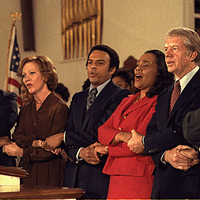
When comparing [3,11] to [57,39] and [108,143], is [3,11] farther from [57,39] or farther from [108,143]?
[108,143]

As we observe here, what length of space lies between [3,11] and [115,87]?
6068 millimetres

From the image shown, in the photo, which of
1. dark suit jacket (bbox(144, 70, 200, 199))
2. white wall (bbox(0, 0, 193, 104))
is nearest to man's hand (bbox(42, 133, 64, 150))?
dark suit jacket (bbox(144, 70, 200, 199))

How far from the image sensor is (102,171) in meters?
3.45

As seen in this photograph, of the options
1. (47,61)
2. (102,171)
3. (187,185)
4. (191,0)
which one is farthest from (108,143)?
(191,0)

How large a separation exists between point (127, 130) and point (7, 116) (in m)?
1.40

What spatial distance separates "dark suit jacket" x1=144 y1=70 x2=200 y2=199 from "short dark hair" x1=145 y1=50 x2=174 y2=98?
0.36m

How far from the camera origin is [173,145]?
2.81m

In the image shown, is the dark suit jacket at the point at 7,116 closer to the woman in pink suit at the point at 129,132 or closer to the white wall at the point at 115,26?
the woman in pink suit at the point at 129,132

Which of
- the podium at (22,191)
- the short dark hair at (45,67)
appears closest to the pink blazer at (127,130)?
the short dark hair at (45,67)

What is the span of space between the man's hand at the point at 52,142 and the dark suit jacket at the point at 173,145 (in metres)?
1.16

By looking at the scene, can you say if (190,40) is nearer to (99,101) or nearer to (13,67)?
(99,101)

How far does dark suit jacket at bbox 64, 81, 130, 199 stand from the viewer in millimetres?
3609

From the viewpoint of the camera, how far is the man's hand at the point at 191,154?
2667 mm

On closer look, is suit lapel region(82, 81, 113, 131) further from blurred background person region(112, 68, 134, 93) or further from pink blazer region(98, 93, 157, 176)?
blurred background person region(112, 68, 134, 93)
